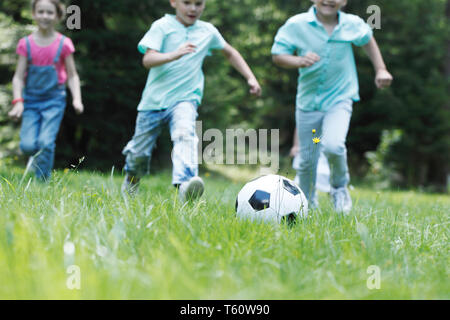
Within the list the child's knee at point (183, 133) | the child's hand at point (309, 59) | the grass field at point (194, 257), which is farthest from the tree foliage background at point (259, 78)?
the grass field at point (194, 257)

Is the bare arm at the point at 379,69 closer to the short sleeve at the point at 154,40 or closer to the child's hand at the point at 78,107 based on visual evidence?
the short sleeve at the point at 154,40

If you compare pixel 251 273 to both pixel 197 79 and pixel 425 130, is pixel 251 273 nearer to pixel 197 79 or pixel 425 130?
pixel 197 79

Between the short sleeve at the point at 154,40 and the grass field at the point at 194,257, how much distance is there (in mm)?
1603

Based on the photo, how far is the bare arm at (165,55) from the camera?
323 centimetres

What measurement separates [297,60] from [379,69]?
2.42 feet

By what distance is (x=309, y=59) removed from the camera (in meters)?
3.52

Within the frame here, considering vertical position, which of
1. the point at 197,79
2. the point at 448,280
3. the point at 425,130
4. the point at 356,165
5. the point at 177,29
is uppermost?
the point at 177,29

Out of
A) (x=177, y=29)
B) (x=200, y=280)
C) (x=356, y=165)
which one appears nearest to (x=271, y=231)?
(x=200, y=280)

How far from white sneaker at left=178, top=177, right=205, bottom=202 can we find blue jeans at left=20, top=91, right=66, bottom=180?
1752 millimetres

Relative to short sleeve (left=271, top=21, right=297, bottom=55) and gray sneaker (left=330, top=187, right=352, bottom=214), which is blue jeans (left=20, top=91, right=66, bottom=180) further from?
gray sneaker (left=330, top=187, right=352, bottom=214)

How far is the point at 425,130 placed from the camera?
11.7 meters

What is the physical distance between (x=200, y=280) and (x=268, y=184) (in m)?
1.30

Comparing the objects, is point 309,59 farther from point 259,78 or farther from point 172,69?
point 259,78
